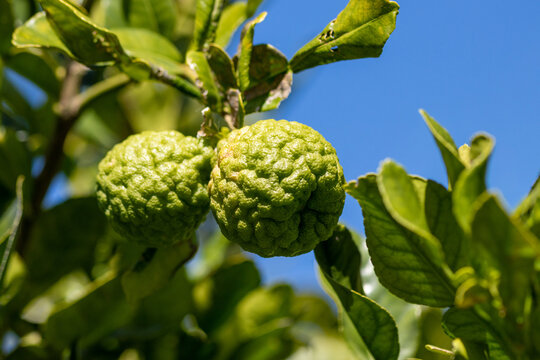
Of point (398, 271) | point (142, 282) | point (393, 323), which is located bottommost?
point (142, 282)

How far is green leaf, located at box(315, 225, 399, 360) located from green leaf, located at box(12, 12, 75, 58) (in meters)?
0.81

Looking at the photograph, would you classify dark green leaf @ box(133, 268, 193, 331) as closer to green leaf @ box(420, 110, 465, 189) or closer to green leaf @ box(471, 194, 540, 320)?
green leaf @ box(420, 110, 465, 189)

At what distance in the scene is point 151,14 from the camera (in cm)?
197

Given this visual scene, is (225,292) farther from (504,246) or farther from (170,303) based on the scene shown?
(504,246)

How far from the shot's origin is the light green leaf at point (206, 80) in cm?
140

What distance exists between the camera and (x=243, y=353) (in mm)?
1946

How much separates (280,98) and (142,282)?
1.89ft

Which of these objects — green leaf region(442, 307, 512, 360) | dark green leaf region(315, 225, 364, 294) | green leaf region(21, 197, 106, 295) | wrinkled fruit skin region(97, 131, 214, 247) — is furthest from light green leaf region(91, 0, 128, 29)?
green leaf region(442, 307, 512, 360)

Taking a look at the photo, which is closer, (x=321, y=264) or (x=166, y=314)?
(x=321, y=264)

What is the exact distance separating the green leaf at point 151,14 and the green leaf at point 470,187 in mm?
1344

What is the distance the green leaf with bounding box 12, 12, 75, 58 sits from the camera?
1.46 m

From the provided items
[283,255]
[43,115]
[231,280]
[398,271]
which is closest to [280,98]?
[283,255]

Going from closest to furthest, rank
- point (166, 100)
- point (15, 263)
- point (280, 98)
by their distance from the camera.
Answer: point (280, 98) < point (15, 263) < point (166, 100)

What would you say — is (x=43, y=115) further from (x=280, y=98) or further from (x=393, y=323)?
(x=393, y=323)
